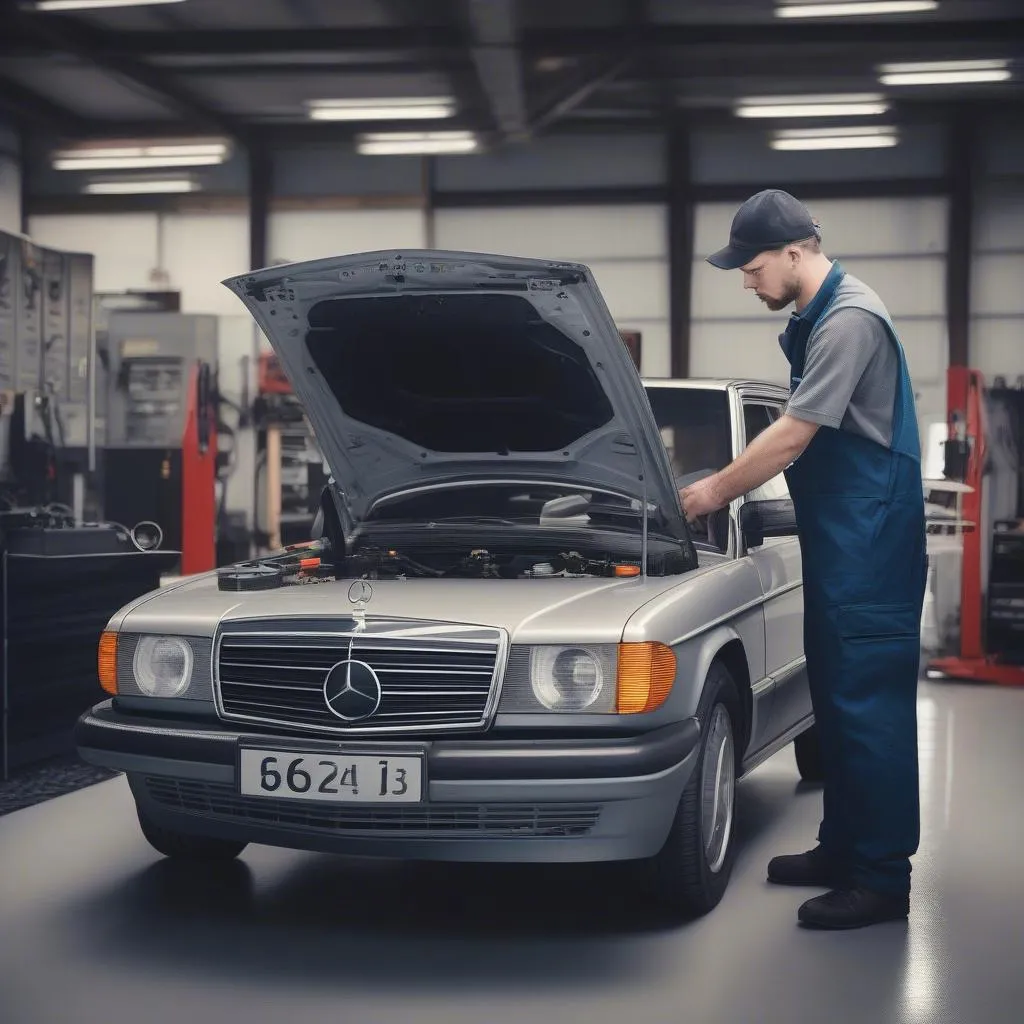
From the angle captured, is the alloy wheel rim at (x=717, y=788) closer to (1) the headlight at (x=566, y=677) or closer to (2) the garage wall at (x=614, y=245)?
(1) the headlight at (x=566, y=677)

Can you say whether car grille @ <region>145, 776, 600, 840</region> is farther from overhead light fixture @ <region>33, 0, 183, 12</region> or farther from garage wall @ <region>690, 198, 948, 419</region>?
garage wall @ <region>690, 198, 948, 419</region>

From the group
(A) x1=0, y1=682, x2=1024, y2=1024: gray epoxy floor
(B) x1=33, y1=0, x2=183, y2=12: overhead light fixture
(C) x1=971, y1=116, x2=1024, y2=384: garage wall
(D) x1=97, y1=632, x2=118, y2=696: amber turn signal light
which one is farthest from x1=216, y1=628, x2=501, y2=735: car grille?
(C) x1=971, y1=116, x2=1024, y2=384: garage wall

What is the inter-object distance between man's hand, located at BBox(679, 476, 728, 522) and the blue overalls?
0.24 metres

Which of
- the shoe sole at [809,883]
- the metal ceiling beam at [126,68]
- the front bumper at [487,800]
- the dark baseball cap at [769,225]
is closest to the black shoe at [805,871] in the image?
the shoe sole at [809,883]

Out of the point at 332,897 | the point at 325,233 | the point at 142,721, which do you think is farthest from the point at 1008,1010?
the point at 325,233

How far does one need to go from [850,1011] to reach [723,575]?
119 cm

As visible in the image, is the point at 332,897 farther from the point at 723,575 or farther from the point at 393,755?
the point at 723,575

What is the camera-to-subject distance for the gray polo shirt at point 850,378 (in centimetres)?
315

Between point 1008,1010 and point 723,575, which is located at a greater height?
point 723,575

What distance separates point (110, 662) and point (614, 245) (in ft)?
27.7

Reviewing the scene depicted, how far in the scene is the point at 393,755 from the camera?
2.80 m

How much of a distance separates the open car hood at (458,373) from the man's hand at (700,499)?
0.10 feet

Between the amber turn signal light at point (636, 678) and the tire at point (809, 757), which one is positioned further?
the tire at point (809, 757)

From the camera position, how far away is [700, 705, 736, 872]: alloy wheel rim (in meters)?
3.23
